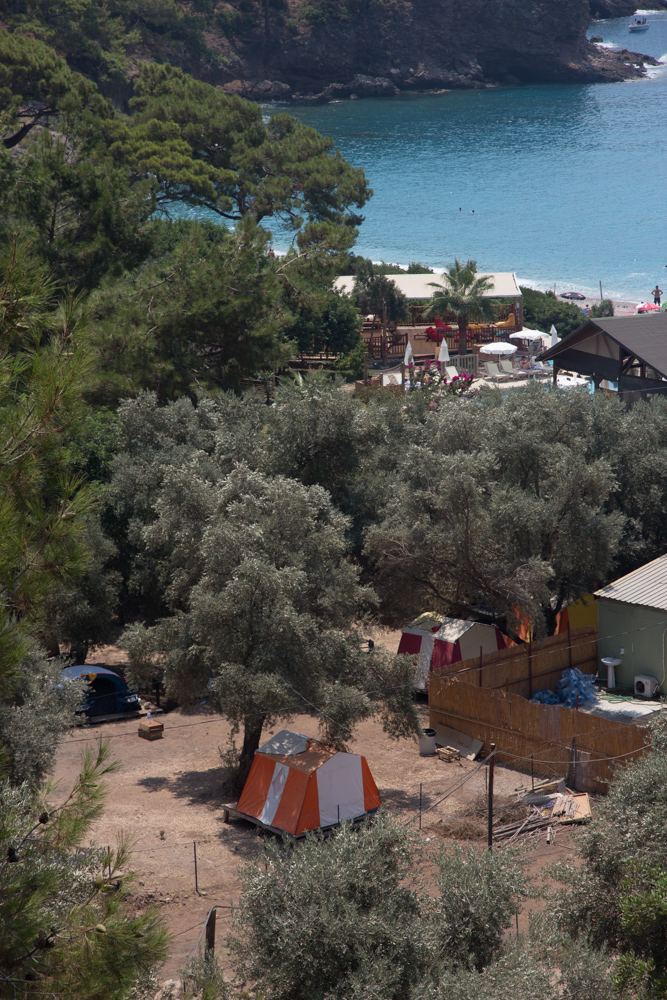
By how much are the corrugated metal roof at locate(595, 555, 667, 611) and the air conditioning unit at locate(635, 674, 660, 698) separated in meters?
1.45

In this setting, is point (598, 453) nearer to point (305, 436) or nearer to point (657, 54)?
point (305, 436)

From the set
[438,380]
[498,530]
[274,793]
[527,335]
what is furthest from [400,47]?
[274,793]

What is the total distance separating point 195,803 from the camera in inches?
613

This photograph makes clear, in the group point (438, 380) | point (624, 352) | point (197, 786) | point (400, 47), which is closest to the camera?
point (197, 786)

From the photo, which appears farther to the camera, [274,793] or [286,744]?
[286,744]

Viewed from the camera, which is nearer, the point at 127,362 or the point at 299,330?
the point at 127,362

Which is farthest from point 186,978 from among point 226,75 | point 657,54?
point 657,54

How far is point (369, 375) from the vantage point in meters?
41.5

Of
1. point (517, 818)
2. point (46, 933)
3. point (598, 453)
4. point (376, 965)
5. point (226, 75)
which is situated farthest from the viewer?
point (226, 75)

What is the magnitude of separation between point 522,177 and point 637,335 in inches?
4573

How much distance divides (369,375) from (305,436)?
20984mm

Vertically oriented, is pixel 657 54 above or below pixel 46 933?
above

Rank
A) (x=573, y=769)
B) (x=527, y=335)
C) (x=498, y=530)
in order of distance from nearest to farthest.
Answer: (x=573, y=769)
(x=498, y=530)
(x=527, y=335)

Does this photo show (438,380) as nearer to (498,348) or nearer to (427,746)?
(498,348)
